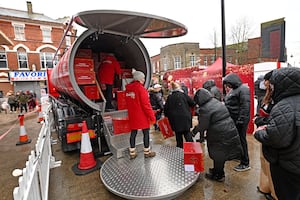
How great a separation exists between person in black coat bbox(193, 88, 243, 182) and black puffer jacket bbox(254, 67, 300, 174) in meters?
0.92

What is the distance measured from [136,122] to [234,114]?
71.4 inches

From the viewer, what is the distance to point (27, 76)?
21172 mm

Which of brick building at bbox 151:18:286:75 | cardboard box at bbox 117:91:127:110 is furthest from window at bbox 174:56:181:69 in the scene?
cardboard box at bbox 117:91:127:110

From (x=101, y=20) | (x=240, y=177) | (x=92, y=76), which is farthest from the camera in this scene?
(x=92, y=76)

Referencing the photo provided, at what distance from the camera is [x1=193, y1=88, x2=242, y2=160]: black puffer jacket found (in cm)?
271

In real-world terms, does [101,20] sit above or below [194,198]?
above

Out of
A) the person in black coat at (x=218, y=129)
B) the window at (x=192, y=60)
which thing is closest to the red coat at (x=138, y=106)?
the person in black coat at (x=218, y=129)

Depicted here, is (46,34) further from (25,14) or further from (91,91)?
(91,91)

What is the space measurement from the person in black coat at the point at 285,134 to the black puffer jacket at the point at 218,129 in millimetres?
871

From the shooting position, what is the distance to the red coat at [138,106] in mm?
3422

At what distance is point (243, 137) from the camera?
334 cm

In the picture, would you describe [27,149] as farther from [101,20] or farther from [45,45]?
[45,45]

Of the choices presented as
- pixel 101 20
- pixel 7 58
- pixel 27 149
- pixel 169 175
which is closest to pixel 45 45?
pixel 7 58

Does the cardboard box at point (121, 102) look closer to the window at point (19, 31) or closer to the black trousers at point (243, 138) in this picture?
the black trousers at point (243, 138)
